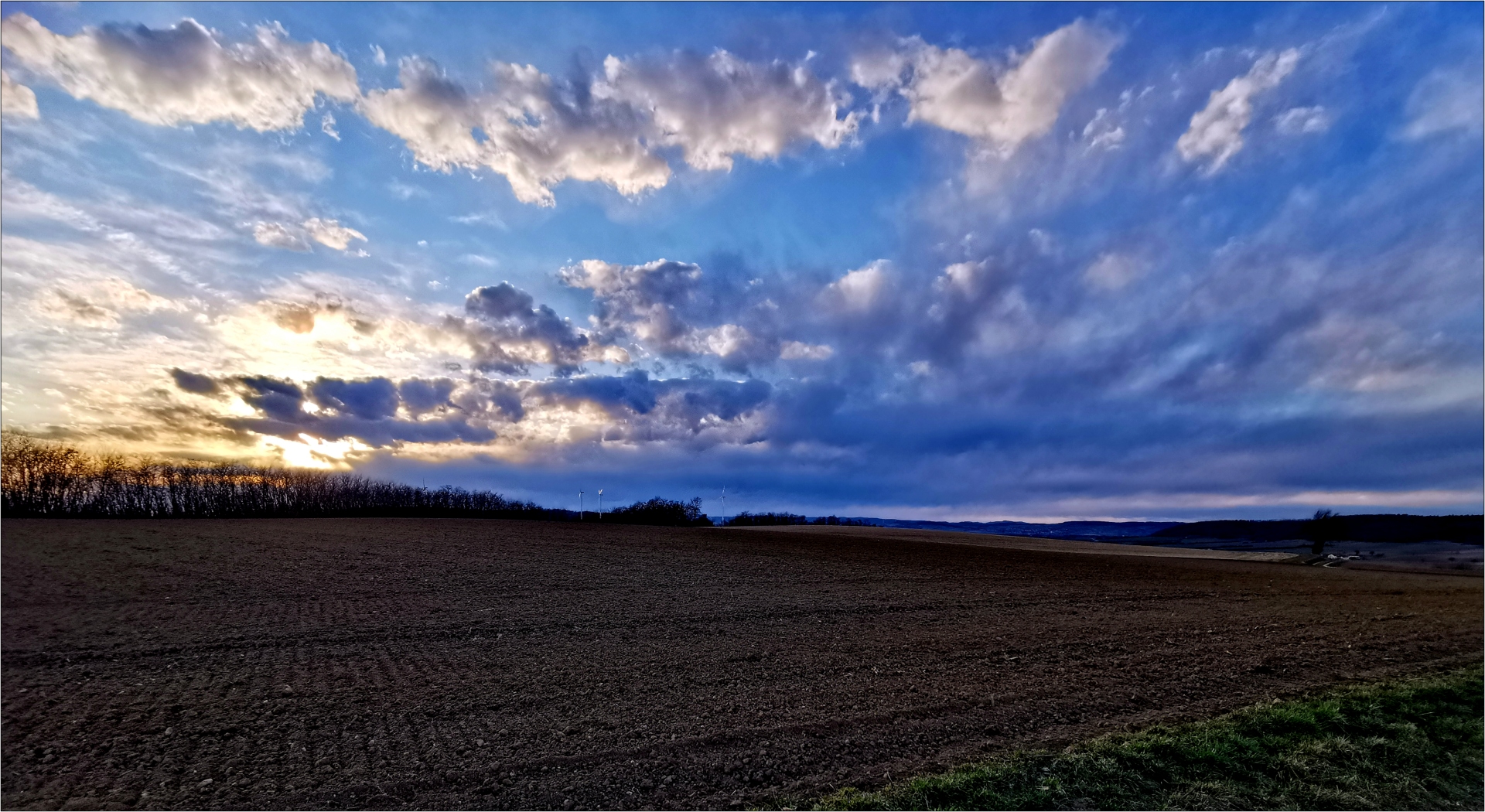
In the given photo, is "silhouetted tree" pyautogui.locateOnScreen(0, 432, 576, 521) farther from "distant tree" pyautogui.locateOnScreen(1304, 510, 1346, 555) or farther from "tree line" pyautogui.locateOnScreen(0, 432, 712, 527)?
"distant tree" pyautogui.locateOnScreen(1304, 510, 1346, 555)

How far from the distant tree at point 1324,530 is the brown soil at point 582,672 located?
102 feet

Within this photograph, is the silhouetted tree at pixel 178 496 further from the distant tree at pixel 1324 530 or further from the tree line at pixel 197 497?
the distant tree at pixel 1324 530

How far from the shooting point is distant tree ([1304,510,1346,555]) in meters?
55.7

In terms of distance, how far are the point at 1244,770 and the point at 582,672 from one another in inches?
401

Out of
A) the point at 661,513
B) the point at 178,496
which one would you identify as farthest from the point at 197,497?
the point at 661,513

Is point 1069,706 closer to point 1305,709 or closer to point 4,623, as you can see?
point 1305,709

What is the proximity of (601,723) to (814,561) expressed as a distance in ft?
92.4

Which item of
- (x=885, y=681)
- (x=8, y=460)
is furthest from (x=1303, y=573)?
(x=8, y=460)

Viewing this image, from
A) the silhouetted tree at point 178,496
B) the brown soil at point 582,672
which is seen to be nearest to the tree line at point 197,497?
the silhouetted tree at point 178,496

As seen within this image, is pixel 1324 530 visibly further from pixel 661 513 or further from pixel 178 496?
pixel 178 496

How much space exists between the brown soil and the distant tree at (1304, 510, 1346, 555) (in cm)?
3113

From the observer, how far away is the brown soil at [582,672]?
8.10 meters

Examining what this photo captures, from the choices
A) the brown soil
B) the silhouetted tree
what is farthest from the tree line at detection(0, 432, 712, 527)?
the brown soil

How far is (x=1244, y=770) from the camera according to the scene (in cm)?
806
